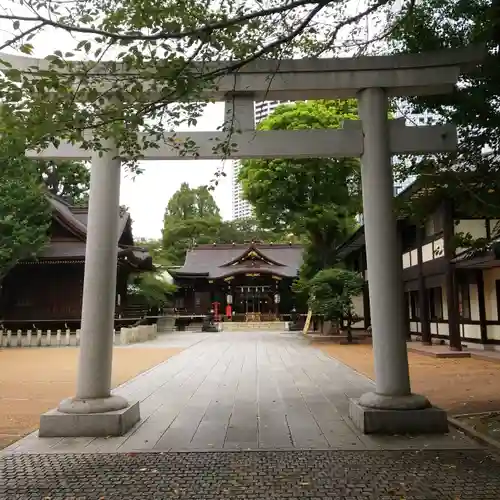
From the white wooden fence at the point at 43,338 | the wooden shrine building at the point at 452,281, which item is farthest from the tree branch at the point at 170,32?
the white wooden fence at the point at 43,338

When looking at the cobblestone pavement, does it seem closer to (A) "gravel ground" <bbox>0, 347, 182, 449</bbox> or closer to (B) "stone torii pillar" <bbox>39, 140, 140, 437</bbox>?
(B) "stone torii pillar" <bbox>39, 140, 140, 437</bbox>

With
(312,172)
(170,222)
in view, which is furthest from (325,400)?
(170,222)

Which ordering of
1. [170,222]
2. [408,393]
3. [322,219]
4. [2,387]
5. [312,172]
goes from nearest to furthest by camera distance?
[408,393] < [2,387] < [312,172] < [322,219] < [170,222]

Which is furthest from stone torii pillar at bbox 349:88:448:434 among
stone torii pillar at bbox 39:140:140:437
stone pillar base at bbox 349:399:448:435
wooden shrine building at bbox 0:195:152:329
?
wooden shrine building at bbox 0:195:152:329

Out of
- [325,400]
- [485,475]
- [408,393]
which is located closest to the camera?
[485,475]

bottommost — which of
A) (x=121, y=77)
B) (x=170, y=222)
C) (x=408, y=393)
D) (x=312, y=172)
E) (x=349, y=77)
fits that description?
(x=408, y=393)

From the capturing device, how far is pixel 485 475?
4.24 metres

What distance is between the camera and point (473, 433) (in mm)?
5434

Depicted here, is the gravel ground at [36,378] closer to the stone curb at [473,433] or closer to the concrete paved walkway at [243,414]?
the concrete paved walkway at [243,414]

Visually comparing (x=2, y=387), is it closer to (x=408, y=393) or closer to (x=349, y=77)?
A: (x=408, y=393)

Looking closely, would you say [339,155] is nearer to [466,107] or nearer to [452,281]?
[466,107]

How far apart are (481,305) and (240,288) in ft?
85.4

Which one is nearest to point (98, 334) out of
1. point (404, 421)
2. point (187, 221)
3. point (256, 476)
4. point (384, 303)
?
point (256, 476)

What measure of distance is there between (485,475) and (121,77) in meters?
4.97
